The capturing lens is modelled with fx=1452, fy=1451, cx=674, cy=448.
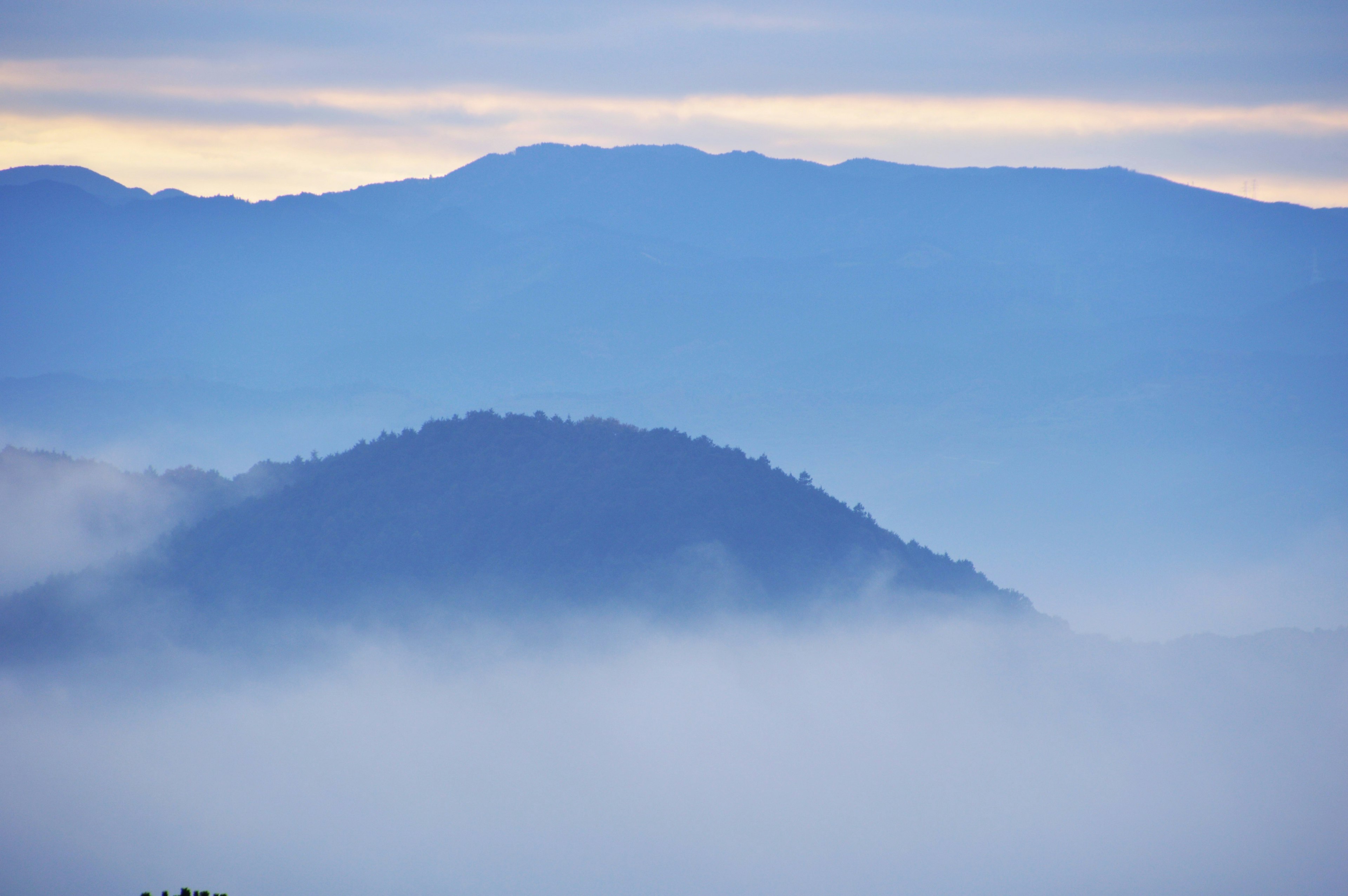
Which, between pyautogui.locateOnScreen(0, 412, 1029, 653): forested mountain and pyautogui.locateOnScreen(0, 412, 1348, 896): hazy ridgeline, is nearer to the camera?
pyautogui.locateOnScreen(0, 412, 1029, 653): forested mountain

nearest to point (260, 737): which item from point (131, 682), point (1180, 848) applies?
point (131, 682)

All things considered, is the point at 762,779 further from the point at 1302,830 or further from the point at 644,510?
the point at 1302,830

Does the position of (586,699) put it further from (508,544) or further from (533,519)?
(533,519)

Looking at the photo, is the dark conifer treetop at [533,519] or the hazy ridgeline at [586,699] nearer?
the dark conifer treetop at [533,519]

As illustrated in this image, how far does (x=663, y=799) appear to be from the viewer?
4026 inches

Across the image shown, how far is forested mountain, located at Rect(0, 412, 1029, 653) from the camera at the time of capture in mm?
80688

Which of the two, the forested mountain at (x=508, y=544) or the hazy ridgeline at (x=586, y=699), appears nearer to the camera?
→ the forested mountain at (x=508, y=544)

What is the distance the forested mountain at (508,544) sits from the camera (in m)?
80.7

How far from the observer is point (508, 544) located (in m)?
80.6

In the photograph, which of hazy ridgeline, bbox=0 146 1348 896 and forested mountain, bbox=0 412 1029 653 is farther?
hazy ridgeline, bbox=0 146 1348 896

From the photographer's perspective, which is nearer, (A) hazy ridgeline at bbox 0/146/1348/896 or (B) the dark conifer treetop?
(B) the dark conifer treetop

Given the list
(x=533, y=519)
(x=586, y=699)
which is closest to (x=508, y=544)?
(x=533, y=519)

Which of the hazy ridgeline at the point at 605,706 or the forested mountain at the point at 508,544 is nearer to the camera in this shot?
the forested mountain at the point at 508,544

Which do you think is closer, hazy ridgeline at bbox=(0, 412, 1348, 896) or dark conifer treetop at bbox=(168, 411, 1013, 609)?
dark conifer treetop at bbox=(168, 411, 1013, 609)
